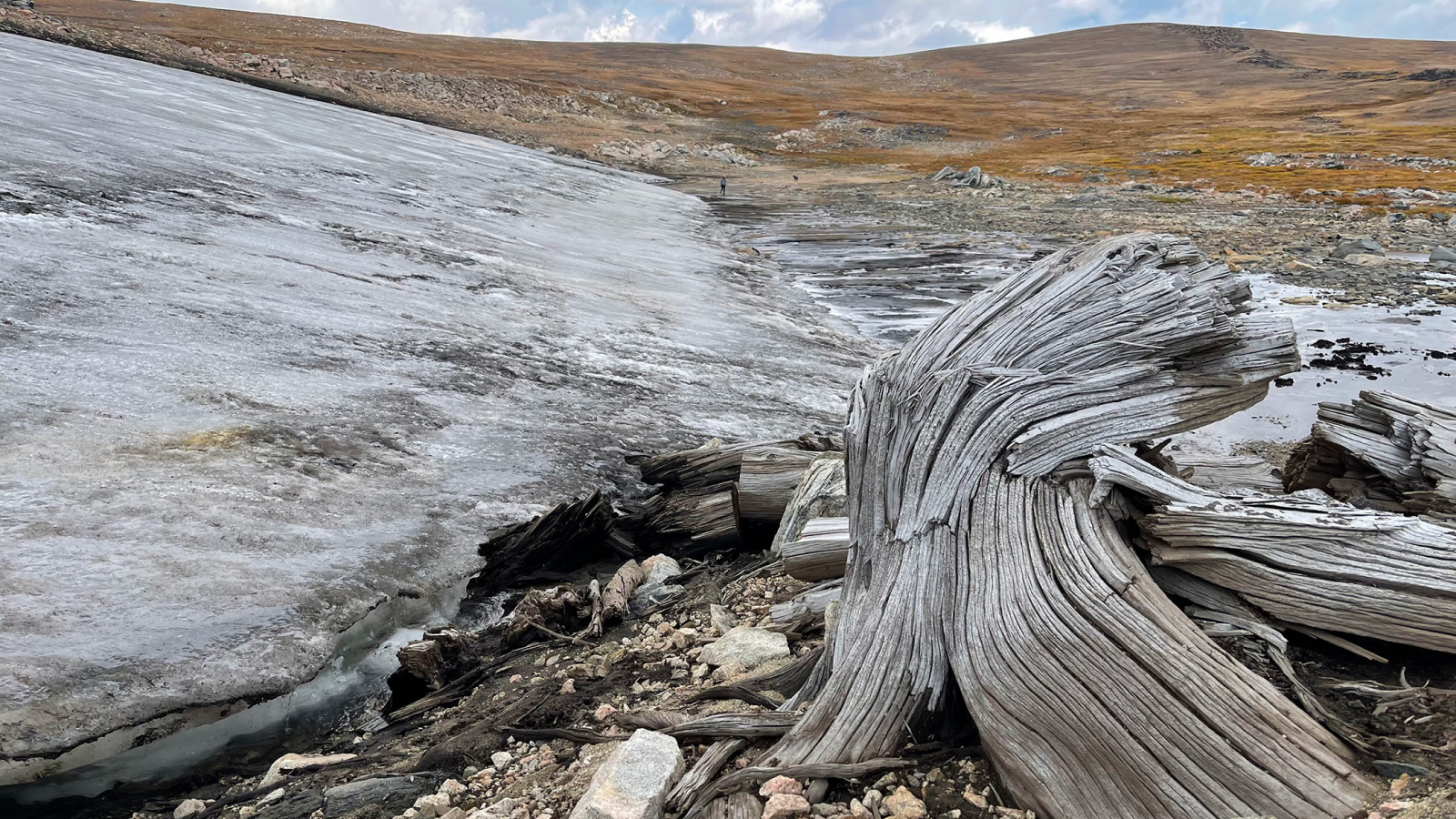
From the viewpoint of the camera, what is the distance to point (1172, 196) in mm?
37562

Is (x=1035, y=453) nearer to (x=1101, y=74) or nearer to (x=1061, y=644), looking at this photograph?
(x=1061, y=644)

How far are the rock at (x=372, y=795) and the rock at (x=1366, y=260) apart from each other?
23.4 meters

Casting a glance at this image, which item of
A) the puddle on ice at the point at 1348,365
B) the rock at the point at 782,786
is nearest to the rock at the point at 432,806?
the rock at the point at 782,786

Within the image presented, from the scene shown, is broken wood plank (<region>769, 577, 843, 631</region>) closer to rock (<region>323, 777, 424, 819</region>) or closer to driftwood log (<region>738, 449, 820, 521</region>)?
driftwood log (<region>738, 449, 820, 521</region>)

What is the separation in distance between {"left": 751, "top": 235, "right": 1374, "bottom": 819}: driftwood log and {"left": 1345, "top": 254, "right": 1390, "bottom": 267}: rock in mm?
20397

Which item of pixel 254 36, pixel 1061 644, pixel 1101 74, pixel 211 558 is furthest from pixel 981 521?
pixel 1101 74

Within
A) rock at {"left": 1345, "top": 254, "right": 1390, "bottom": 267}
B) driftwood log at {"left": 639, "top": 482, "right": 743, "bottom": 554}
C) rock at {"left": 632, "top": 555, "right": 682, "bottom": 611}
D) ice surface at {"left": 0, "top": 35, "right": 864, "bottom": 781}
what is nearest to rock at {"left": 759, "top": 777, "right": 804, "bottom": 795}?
rock at {"left": 632, "top": 555, "right": 682, "bottom": 611}

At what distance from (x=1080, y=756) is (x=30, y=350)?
9099mm

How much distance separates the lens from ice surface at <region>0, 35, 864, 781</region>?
5.37 meters

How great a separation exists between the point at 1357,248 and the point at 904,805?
24.6 metres

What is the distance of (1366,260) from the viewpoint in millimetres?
21125

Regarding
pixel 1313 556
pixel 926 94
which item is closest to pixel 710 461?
pixel 1313 556

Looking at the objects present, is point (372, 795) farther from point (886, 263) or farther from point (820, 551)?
point (886, 263)

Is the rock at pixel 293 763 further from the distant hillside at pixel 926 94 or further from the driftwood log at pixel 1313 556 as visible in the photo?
the distant hillside at pixel 926 94
